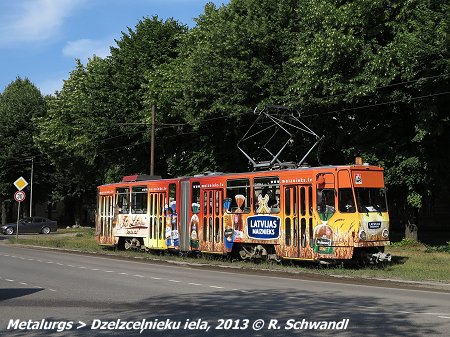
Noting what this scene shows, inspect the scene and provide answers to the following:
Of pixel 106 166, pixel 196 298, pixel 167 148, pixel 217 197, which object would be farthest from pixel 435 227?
pixel 196 298

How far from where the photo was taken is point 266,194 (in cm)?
2052

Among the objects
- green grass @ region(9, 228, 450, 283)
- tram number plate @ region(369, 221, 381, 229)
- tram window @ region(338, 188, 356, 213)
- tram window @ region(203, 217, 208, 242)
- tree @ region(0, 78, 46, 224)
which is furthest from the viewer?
tree @ region(0, 78, 46, 224)

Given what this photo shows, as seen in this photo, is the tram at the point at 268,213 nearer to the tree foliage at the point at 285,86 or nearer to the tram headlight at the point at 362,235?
the tram headlight at the point at 362,235

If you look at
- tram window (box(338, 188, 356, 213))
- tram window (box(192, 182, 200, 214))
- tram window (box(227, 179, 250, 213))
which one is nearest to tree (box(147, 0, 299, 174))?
tram window (box(192, 182, 200, 214))

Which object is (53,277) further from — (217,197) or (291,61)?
(291,61)

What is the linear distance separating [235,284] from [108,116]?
2612cm

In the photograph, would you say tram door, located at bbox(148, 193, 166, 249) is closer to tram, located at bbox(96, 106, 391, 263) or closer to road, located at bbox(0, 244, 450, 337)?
tram, located at bbox(96, 106, 391, 263)

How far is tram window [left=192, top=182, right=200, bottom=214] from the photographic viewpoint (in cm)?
2333

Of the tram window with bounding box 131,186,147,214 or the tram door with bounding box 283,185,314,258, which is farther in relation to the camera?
the tram window with bounding box 131,186,147,214

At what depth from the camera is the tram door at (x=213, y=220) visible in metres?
22.3

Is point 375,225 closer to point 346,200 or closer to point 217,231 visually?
point 346,200

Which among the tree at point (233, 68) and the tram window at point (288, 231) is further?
the tree at point (233, 68)

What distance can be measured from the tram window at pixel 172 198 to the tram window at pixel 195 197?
1.15 metres

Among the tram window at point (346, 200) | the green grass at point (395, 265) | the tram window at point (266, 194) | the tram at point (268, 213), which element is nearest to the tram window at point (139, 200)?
the tram at point (268, 213)
